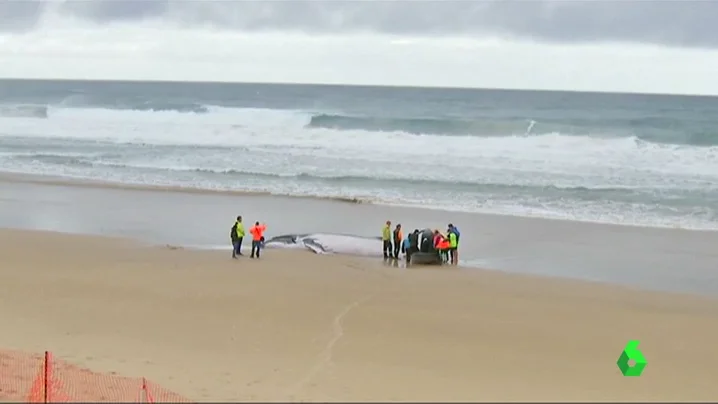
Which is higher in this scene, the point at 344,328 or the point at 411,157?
the point at 411,157

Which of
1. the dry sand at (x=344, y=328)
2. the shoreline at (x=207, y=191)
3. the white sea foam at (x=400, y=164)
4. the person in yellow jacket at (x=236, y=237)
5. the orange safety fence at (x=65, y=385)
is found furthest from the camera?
the white sea foam at (x=400, y=164)

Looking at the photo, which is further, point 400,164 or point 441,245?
point 400,164

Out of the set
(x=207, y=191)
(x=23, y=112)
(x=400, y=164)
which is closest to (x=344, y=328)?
(x=207, y=191)

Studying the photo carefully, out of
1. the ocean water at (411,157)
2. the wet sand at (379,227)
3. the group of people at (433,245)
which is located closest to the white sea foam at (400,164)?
the ocean water at (411,157)

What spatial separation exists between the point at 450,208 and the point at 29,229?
11.8 meters

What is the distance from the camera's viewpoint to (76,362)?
35.5 ft

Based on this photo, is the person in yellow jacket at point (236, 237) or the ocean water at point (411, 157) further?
the ocean water at point (411, 157)

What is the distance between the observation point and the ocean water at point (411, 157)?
28172 millimetres

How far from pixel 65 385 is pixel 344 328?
14.3 feet

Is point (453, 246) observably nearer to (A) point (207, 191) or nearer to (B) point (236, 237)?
(B) point (236, 237)

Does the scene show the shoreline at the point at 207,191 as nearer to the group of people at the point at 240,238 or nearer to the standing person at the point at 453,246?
the standing person at the point at 453,246

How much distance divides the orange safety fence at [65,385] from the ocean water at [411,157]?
663 inches

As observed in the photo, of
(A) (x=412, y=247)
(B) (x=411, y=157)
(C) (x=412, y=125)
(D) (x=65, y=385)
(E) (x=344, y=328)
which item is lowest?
(D) (x=65, y=385)

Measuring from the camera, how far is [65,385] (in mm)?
9500
